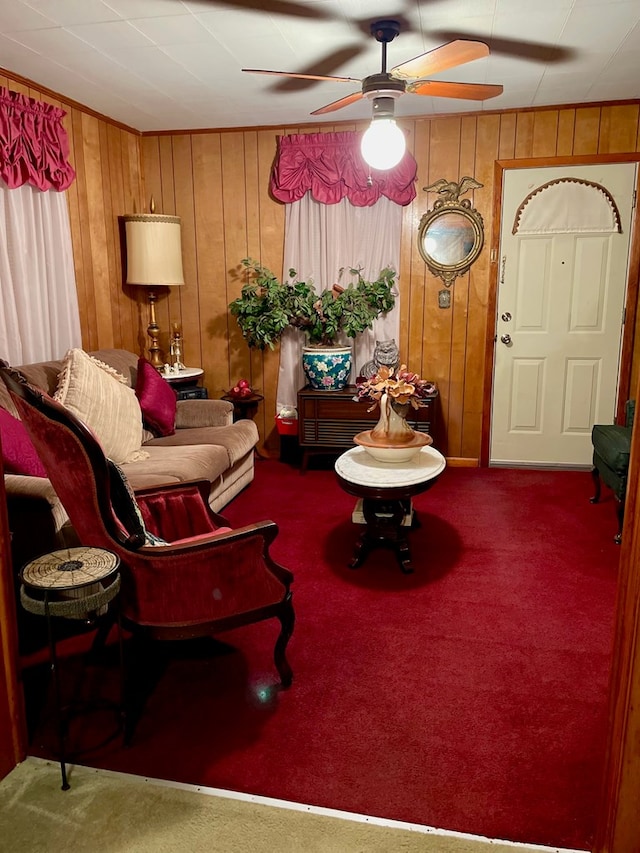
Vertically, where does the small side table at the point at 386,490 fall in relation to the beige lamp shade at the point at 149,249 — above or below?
below

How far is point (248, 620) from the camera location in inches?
83.5

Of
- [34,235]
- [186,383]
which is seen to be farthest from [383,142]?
[186,383]

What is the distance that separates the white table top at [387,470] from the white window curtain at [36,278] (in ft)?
6.47

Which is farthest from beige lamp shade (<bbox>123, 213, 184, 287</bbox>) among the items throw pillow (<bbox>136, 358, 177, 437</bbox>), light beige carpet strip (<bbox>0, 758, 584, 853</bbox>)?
light beige carpet strip (<bbox>0, 758, 584, 853</bbox>)

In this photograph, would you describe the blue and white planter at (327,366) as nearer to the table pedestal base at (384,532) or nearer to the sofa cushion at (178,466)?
the sofa cushion at (178,466)

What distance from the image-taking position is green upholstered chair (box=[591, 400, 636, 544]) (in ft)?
11.2

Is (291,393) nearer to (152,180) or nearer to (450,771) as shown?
(152,180)

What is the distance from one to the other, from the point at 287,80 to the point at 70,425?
277 cm

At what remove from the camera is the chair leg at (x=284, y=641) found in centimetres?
217

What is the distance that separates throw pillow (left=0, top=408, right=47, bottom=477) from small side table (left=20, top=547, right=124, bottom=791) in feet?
2.78

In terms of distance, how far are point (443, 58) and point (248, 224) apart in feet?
8.29

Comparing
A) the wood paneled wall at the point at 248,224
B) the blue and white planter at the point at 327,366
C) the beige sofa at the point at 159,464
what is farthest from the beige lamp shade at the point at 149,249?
the blue and white planter at the point at 327,366

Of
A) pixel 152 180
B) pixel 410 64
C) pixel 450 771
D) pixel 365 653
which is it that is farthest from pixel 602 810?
pixel 152 180

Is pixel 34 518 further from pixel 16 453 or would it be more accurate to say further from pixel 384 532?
pixel 384 532
